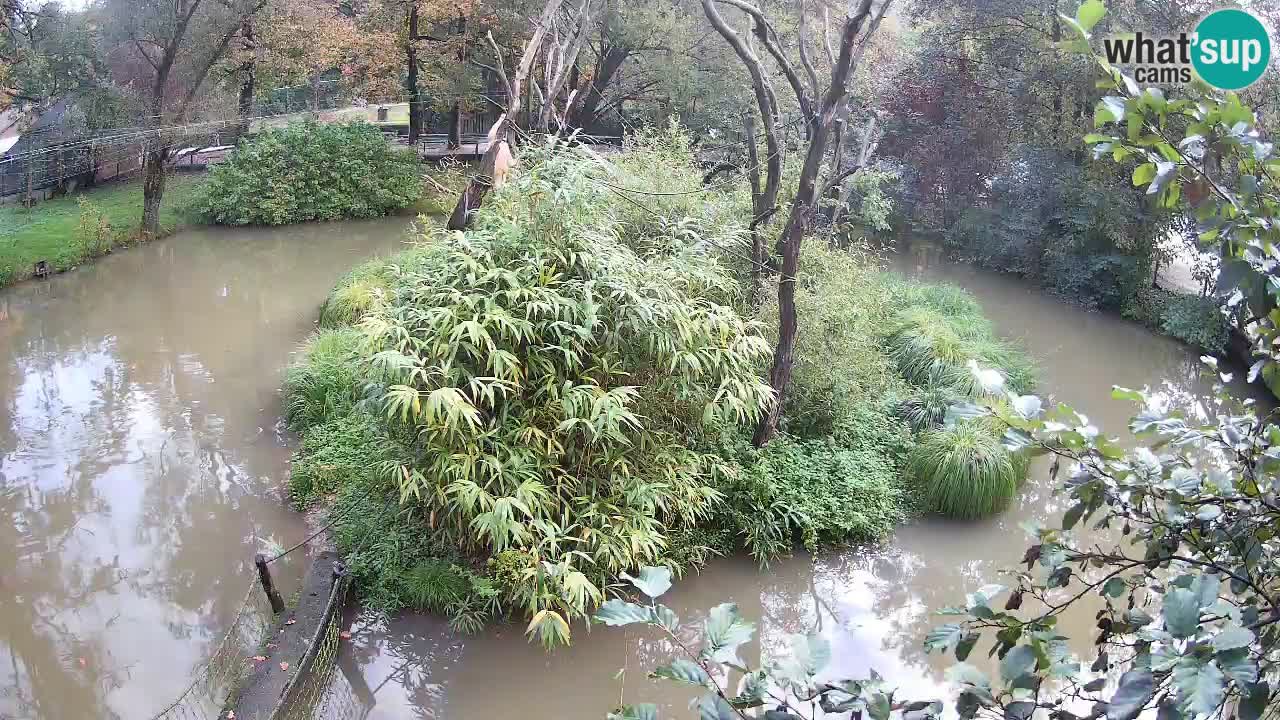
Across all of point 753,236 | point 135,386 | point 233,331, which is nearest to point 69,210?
point 233,331

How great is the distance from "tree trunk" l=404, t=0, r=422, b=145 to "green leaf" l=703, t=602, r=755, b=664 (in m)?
13.4

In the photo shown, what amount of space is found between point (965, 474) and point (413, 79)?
11527 millimetres

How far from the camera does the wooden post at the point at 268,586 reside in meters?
4.32

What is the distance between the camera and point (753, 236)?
6.16 metres

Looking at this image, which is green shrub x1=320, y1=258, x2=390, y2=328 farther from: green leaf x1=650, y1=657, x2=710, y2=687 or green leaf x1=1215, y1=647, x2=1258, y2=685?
green leaf x1=1215, y1=647, x2=1258, y2=685

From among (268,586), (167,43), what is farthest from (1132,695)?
(167,43)

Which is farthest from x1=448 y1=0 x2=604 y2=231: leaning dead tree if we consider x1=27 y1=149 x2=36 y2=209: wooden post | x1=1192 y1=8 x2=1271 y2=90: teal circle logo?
x1=27 y1=149 x2=36 y2=209: wooden post

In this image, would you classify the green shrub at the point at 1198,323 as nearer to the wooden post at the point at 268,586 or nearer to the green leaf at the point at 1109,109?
the wooden post at the point at 268,586

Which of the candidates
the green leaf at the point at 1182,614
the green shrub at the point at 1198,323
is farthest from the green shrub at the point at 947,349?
the green leaf at the point at 1182,614

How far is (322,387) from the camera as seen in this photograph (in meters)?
6.64

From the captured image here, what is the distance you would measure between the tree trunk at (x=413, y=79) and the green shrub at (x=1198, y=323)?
10153mm

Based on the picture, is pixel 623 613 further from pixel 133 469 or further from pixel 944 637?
pixel 133 469

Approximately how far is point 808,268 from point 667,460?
2.37m

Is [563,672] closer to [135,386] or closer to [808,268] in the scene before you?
[808,268]
